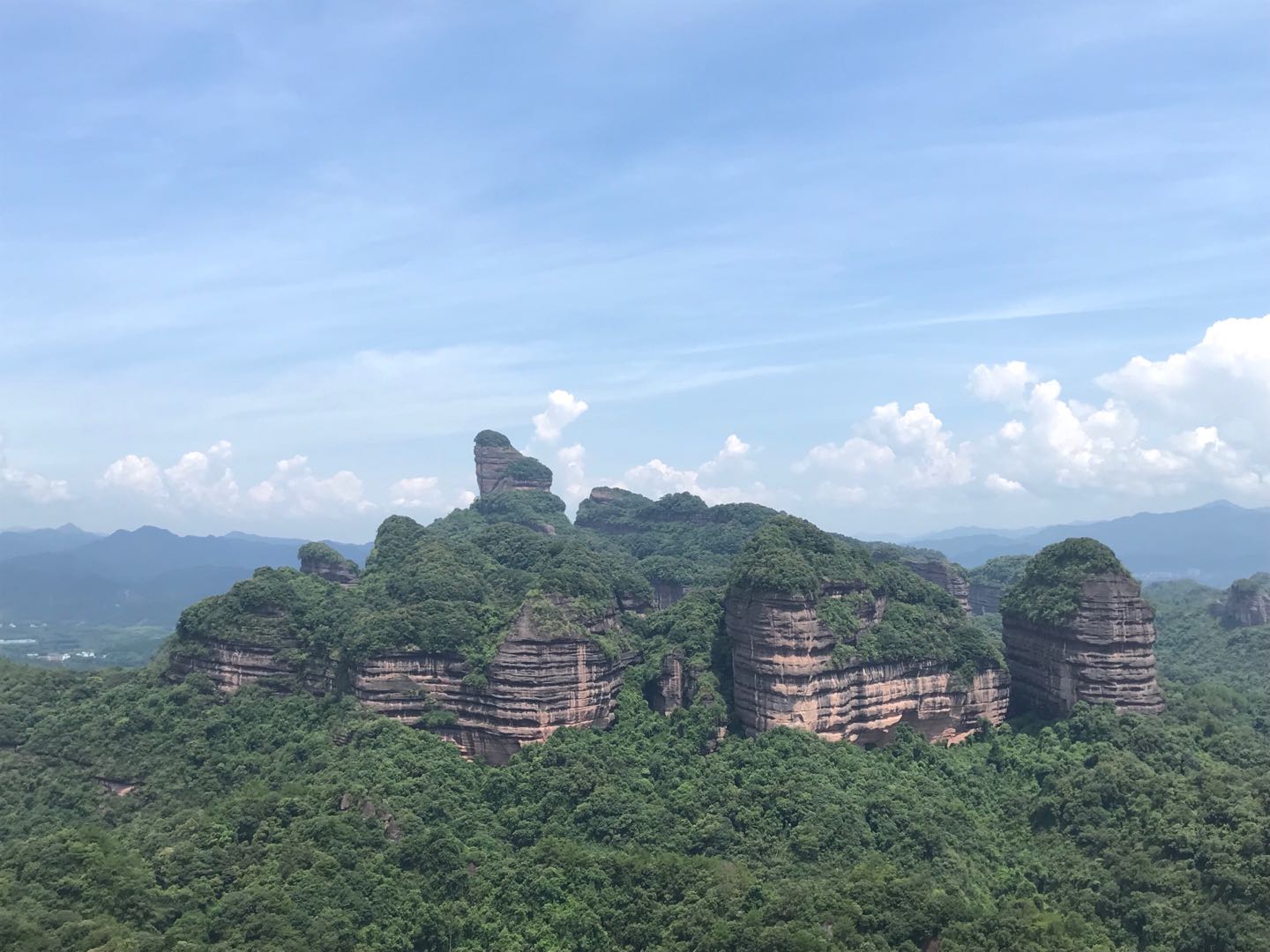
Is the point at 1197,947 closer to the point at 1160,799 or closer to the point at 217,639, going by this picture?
the point at 1160,799

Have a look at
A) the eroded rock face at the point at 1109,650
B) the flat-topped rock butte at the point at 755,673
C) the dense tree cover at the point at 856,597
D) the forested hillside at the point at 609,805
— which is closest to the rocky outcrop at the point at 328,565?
the forested hillside at the point at 609,805

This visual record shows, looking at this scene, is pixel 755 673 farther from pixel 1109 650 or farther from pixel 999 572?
pixel 999 572

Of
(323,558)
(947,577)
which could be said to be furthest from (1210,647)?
(323,558)

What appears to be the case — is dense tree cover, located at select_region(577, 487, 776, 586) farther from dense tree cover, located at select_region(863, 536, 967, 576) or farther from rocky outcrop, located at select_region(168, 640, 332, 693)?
rocky outcrop, located at select_region(168, 640, 332, 693)

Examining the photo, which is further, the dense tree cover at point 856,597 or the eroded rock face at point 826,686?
the dense tree cover at point 856,597

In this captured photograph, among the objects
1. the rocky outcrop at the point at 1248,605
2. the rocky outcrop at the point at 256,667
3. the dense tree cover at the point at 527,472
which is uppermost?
the dense tree cover at the point at 527,472

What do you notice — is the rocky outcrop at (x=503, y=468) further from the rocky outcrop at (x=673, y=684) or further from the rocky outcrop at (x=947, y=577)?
the rocky outcrop at (x=673, y=684)
